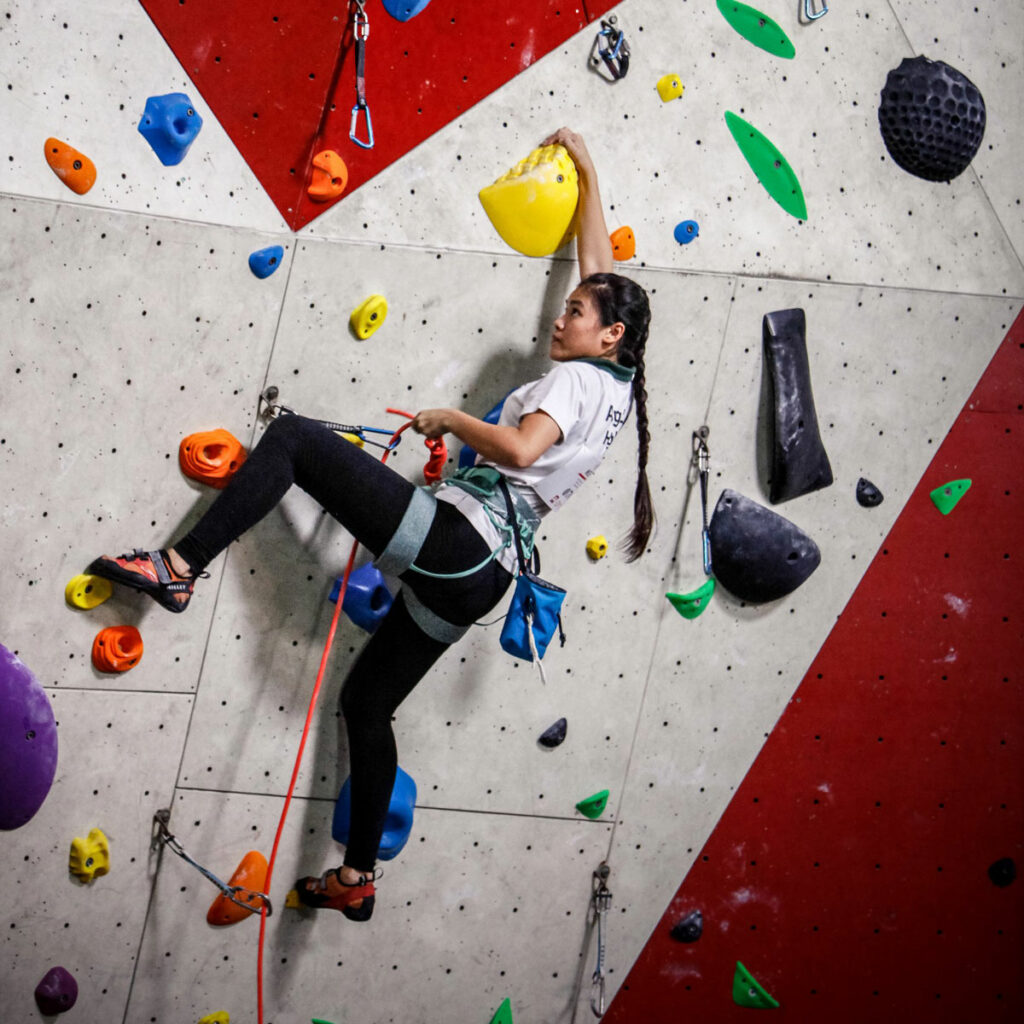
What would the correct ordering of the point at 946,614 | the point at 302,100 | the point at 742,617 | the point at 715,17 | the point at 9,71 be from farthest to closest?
the point at 946,614 < the point at 742,617 < the point at 715,17 < the point at 302,100 < the point at 9,71

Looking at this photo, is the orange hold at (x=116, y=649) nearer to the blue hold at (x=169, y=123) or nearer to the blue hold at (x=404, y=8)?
the blue hold at (x=169, y=123)

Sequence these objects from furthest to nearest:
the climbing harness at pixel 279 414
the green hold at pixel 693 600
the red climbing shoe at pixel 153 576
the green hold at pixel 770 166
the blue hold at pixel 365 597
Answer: the green hold at pixel 693 600, the green hold at pixel 770 166, the blue hold at pixel 365 597, the climbing harness at pixel 279 414, the red climbing shoe at pixel 153 576

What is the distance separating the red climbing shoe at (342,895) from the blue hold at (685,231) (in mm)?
1502

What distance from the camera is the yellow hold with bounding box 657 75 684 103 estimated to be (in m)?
2.35

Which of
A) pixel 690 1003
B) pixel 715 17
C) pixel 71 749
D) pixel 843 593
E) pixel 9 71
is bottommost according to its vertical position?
pixel 690 1003

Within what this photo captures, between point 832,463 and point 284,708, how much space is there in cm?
142

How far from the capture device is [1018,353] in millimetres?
2771

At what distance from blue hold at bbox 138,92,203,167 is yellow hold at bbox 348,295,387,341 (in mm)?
434

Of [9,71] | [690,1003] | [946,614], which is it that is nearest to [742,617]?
[946,614]

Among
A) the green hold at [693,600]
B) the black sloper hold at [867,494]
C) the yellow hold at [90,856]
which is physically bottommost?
the yellow hold at [90,856]

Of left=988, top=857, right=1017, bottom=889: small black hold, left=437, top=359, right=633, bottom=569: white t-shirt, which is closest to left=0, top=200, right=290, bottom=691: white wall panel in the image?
left=437, top=359, right=633, bottom=569: white t-shirt

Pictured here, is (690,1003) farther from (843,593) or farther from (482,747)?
(843,593)

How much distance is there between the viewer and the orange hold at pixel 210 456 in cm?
204

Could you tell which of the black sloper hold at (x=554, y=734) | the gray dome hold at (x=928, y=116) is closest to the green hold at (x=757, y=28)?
the gray dome hold at (x=928, y=116)
